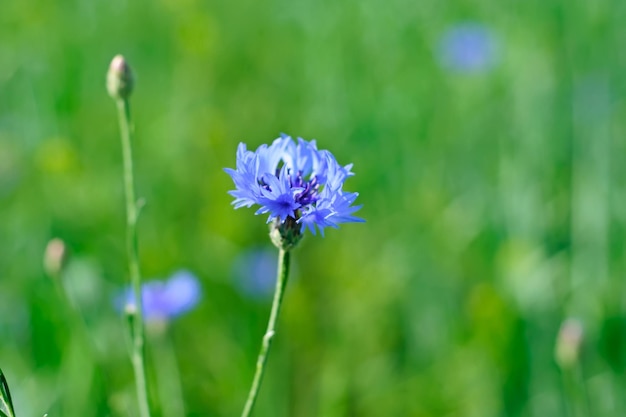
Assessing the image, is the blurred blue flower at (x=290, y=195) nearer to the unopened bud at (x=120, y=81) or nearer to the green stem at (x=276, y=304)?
the green stem at (x=276, y=304)

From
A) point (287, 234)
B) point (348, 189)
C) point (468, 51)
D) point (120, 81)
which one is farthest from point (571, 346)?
point (468, 51)

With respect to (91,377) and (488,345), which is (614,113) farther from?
(91,377)

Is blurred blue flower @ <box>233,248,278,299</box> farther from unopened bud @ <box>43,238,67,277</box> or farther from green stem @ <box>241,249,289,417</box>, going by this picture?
green stem @ <box>241,249,289,417</box>

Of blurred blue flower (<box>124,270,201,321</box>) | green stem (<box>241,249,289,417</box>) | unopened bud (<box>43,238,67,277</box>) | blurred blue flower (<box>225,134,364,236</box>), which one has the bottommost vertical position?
green stem (<box>241,249,289,417</box>)

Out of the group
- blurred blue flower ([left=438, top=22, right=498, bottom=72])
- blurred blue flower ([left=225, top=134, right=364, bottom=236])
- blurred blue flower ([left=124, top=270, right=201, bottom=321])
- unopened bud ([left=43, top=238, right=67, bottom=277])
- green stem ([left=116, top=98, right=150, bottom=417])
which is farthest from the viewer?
blurred blue flower ([left=438, top=22, right=498, bottom=72])

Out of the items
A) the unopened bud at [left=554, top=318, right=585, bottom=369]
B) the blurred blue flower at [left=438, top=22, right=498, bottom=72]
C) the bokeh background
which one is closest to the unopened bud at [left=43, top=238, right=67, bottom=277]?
the bokeh background

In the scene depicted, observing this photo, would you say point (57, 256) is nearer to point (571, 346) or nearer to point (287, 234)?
point (287, 234)
